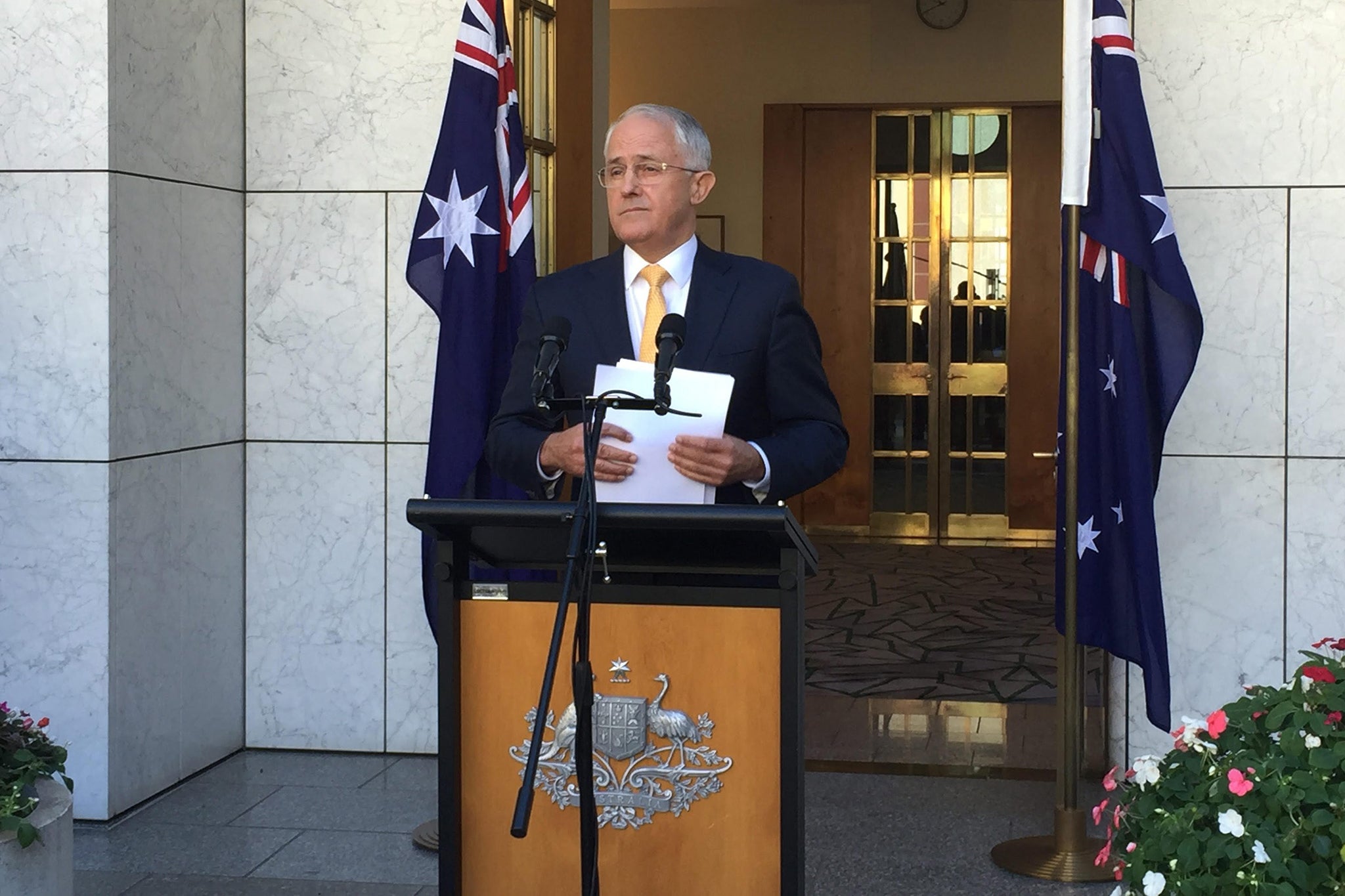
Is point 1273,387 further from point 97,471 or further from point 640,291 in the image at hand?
point 97,471

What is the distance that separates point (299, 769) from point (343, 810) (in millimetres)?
465

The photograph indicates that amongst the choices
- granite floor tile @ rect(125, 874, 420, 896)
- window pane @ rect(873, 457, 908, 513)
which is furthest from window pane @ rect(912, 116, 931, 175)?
granite floor tile @ rect(125, 874, 420, 896)

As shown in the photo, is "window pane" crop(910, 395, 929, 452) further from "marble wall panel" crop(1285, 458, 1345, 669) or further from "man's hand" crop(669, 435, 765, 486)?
"man's hand" crop(669, 435, 765, 486)

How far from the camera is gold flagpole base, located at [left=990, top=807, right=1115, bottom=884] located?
381 cm

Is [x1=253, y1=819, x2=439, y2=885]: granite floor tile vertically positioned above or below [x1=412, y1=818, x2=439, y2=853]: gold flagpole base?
below

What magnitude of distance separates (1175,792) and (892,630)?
4875 mm

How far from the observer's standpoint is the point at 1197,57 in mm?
4410

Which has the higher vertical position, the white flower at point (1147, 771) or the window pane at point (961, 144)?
the window pane at point (961, 144)

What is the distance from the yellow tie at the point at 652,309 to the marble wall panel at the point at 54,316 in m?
1.88

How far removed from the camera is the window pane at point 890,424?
34.3 ft

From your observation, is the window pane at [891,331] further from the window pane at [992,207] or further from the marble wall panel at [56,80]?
the marble wall panel at [56,80]

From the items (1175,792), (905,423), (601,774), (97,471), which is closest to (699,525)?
(601,774)

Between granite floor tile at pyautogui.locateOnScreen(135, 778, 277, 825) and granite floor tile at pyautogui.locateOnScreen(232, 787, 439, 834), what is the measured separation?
45 mm

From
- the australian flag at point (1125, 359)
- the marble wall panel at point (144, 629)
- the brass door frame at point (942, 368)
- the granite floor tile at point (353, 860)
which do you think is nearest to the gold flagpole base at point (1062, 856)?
the australian flag at point (1125, 359)
